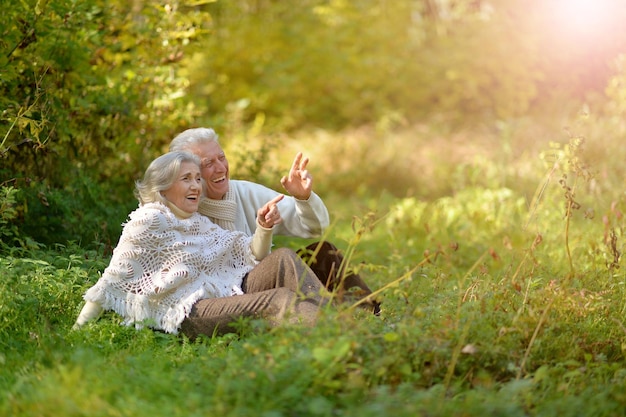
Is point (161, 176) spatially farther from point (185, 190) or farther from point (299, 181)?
point (299, 181)

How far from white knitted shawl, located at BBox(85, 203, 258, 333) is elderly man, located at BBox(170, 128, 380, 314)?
0.41m

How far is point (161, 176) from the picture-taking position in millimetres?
4324

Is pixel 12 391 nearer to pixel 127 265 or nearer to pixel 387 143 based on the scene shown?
pixel 127 265

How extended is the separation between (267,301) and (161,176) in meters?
0.89

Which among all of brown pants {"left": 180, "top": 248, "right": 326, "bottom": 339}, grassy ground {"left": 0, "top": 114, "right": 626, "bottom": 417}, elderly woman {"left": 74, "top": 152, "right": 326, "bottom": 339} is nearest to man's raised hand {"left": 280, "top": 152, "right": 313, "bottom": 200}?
elderly woman {"left": 74, "top": 152, "right": 326, "bottom": 339}

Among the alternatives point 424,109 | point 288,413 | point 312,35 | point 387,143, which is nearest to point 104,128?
point 288,413

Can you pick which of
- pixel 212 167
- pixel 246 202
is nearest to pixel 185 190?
pixel 212 167

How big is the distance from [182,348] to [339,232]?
3929 millimetres

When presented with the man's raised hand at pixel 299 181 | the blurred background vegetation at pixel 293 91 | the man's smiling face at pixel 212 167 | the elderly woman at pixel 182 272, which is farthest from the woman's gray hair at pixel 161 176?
the blurred background vegetation at pixel 293 91

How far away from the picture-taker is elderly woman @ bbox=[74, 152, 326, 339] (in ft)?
13.6

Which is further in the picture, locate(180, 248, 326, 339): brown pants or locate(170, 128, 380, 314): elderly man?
locate(170, 128, 380, 314): elderly man

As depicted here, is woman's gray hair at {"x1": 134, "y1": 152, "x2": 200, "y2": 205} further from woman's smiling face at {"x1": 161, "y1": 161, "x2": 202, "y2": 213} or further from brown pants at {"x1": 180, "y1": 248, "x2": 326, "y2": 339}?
brown pants at {"x1": 180, "y1": 248, "x2": 326, "y2": 339}

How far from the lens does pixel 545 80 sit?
13086 millimetres

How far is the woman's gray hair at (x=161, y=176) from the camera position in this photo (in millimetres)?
4324
